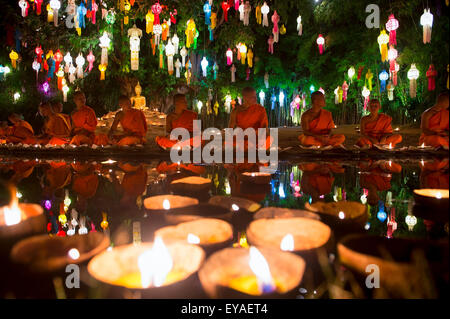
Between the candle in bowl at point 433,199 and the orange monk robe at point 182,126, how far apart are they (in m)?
3.49

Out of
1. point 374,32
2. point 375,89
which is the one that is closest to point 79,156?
point 374,32

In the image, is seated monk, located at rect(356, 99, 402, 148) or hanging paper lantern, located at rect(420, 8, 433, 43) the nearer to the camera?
hanging paper lantern, located at rect(420, 8, 433, 43)

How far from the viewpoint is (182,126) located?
4723mm

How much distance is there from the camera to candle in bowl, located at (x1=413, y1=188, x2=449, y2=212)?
1.29 meters

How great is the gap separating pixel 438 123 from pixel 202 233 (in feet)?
14.0

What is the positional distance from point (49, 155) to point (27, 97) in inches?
433

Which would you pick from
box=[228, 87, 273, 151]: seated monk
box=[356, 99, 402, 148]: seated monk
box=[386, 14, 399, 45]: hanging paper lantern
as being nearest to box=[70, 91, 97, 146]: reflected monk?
box=[228, 87, 273, 151]: seated monk

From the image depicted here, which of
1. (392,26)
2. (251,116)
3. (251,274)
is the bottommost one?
(251,274)

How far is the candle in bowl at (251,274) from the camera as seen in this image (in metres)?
0.66

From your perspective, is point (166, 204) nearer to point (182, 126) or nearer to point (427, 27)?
point (182, 126)

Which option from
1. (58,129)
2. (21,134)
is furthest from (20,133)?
(58,129)

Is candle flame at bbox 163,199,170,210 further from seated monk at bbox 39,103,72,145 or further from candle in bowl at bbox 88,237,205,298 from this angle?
seated monk at bbox 39,103,72,145

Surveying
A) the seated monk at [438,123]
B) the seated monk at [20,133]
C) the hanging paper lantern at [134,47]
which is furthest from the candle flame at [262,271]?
the seated monk at [20,133]

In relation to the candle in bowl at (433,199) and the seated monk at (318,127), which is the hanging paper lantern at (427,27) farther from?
the candle in bowl at (433,199)
